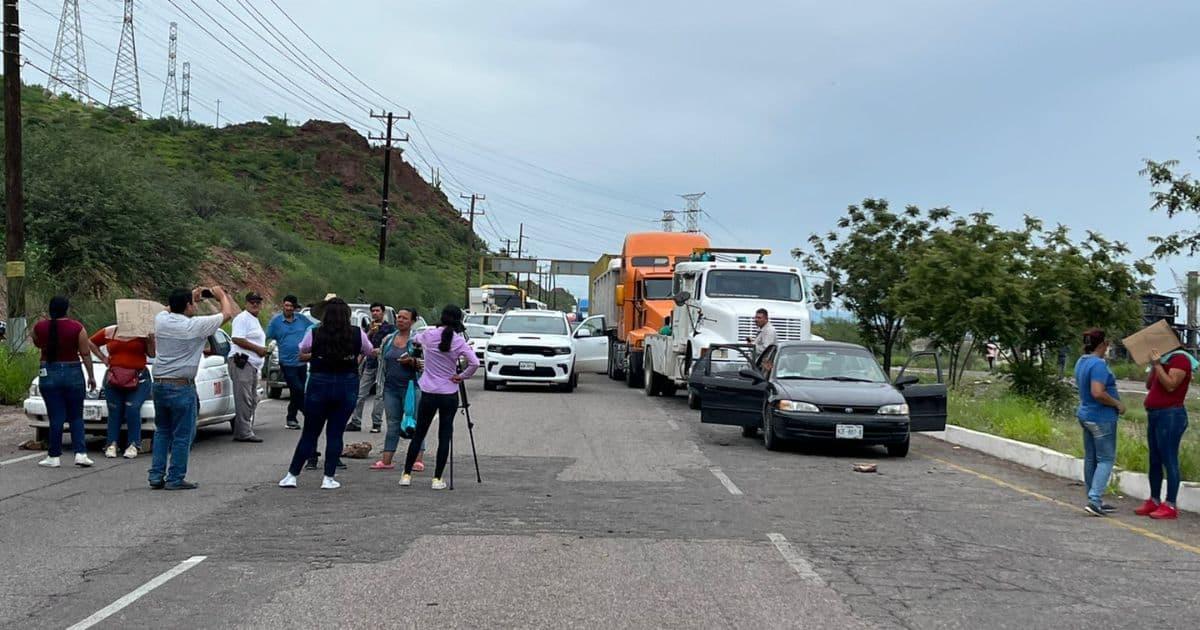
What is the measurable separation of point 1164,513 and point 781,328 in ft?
39.7

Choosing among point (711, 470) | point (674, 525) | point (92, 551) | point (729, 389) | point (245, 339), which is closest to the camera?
point (92, 551)

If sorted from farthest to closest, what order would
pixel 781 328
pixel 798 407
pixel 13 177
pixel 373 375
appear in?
pixel 781 328 < pixel 13 177 < pixel 373 375 < pixel 798 407

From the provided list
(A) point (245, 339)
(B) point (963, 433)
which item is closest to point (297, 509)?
(A) point (245, 339)

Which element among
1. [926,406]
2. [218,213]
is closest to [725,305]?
[926,406]

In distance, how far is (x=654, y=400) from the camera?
25203 mm

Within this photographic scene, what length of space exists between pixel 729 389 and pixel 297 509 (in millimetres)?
7540

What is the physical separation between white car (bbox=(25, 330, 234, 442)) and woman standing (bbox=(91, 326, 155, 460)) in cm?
26

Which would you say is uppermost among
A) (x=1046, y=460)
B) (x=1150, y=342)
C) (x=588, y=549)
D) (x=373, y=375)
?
(x=1150, y=342)

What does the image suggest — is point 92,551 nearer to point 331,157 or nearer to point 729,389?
point 729,389

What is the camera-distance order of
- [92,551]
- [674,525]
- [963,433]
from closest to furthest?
[92,551]
[674,525]
[963,433]

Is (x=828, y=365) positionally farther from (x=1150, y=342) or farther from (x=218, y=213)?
(x=218, y=213)

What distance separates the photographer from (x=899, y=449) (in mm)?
15453

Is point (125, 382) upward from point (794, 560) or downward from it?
upward

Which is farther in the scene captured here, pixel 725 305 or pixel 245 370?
pixel 725 305
